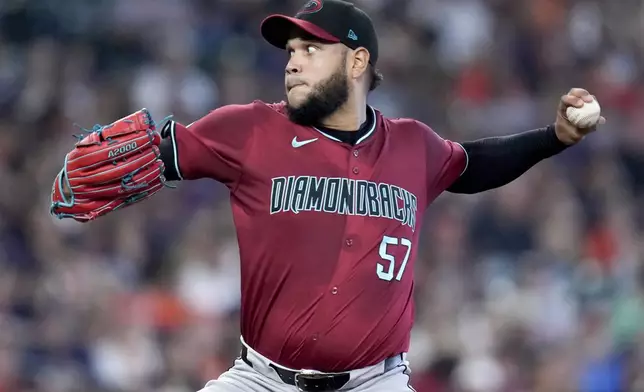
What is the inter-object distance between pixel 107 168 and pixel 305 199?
69 centimetres

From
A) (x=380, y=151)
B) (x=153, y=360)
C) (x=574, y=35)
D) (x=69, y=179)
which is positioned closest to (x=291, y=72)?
(x=380, y=151)

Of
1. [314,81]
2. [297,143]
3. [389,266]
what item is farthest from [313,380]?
[314,81]

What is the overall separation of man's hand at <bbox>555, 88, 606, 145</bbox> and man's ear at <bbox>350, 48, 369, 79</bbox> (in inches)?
29.1

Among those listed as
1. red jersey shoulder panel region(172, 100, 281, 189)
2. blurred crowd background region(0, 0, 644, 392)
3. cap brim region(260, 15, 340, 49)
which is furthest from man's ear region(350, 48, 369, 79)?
blurred crowd background region(0, 0, 644, 392)

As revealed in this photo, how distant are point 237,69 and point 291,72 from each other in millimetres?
5934

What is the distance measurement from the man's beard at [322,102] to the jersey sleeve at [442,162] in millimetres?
390

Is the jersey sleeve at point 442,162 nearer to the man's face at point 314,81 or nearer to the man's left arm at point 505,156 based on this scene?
the man's left arm at point 505,156

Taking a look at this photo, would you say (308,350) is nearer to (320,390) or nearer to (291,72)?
(320,390)

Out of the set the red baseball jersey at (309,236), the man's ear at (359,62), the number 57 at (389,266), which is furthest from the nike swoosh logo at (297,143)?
the number 57 at (389,266)

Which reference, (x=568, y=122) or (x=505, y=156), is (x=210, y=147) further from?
(x=568, y=122)

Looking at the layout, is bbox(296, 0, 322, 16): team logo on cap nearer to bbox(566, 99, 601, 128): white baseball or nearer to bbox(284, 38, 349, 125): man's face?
bbox(284, 38, 349, 125): man's face

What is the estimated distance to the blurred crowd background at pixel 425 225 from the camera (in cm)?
844

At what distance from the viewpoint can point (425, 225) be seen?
9781 millimetres

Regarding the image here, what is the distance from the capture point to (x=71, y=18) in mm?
10688
